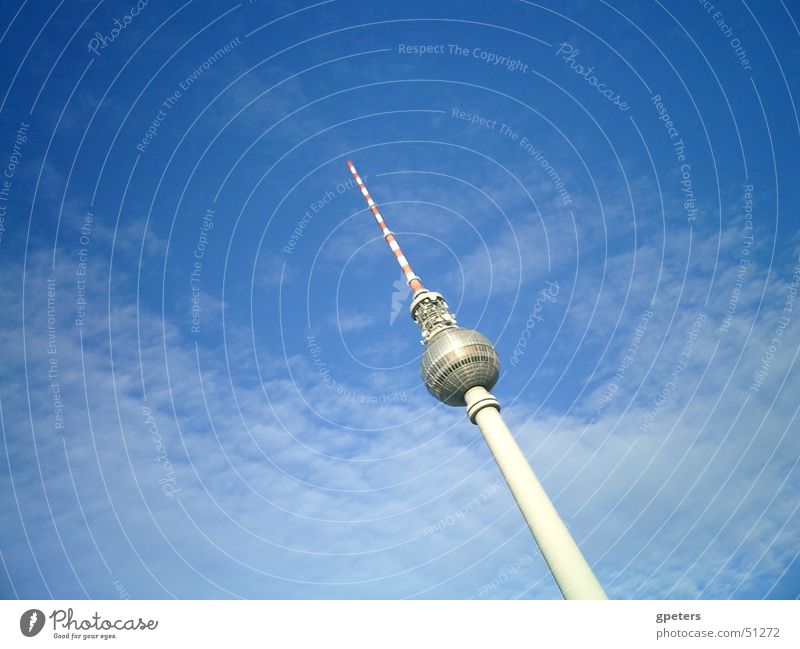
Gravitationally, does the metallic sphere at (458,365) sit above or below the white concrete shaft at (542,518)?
above

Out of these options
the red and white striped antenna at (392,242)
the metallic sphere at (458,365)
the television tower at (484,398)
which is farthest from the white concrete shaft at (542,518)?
the red and white striped antenna at (392,242)

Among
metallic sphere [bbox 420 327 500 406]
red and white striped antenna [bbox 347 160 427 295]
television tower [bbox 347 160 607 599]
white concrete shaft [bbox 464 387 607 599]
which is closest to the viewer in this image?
white concrete shaft [bbox 464 387 607 599]

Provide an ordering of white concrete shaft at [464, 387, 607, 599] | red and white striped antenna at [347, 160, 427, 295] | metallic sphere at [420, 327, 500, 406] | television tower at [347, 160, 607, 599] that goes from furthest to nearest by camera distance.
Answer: red and white striped antenna at [347, 160, 427, 295]
metallic sphere at [420, 327, 500, 406]
television tower at [347, 160, 607, 599]
white concrete shaft at [464, 387, 607, 599]

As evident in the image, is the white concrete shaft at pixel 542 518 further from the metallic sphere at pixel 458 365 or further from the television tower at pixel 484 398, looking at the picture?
the metallic sphere at pixel 458 365

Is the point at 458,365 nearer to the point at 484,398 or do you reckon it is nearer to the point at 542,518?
the point at 484,398

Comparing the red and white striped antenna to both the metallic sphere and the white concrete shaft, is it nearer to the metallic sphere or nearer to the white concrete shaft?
the metallic sphere

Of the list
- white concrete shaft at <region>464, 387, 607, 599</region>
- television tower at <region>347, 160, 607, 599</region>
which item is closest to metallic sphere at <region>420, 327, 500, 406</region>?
television tower at <region>347, 160, 607, 599</region>
